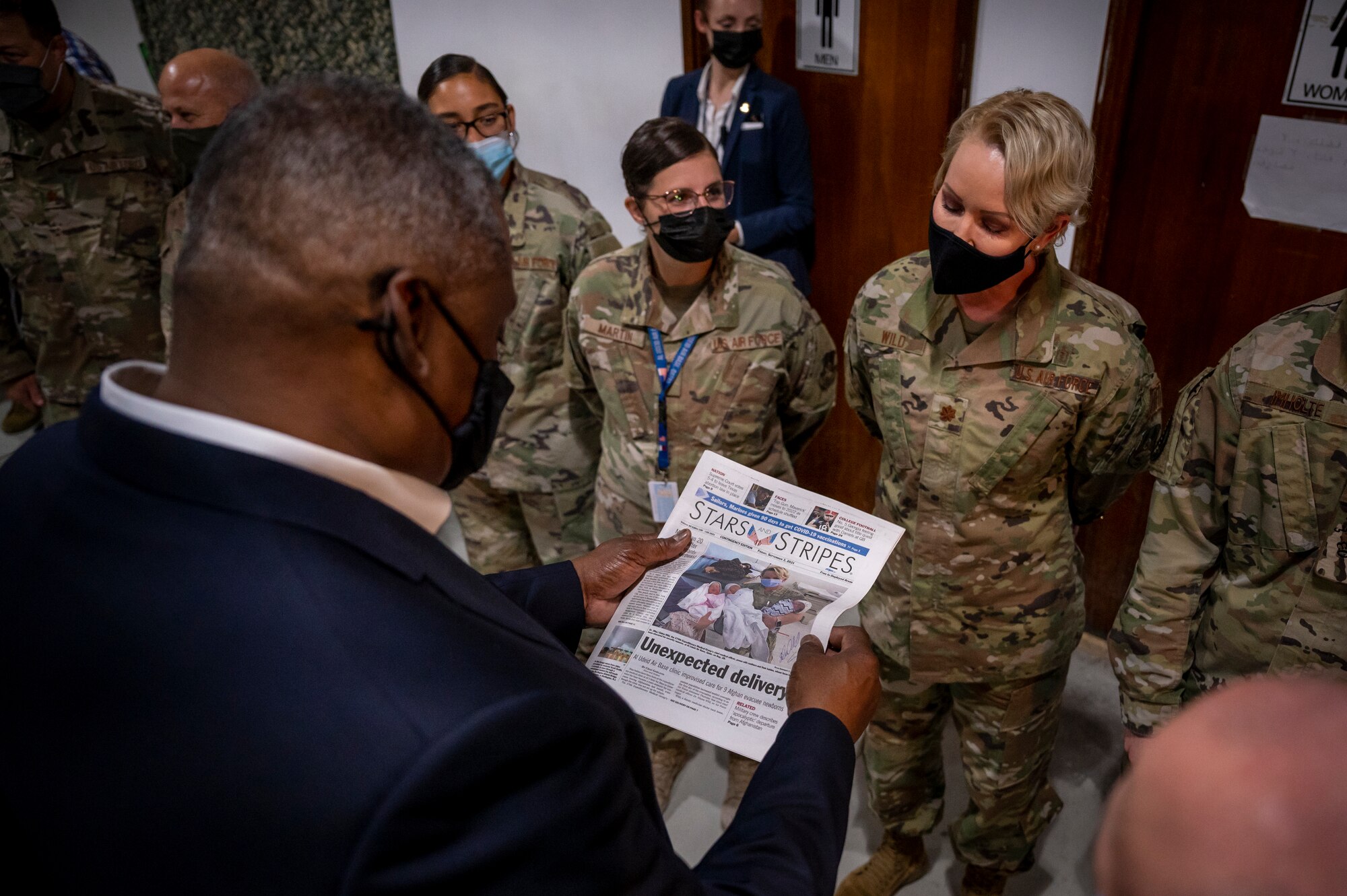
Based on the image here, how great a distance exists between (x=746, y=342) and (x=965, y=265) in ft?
1.96

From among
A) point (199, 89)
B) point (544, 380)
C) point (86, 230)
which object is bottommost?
point (544, 380)

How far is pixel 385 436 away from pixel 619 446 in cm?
143

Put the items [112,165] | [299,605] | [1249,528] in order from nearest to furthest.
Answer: [299,605]
[1249,528]
[112,165]

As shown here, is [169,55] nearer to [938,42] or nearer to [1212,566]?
[938,42]

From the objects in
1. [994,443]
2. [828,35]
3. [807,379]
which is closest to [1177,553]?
[994,443]

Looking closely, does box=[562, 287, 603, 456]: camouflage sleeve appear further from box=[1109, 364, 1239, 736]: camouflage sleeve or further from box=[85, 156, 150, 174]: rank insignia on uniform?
box=[85, 156, 150, 174]: rank insignia on uniform

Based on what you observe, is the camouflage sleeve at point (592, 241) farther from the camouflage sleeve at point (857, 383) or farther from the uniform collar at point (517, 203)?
the camouflage sleeve at point (857, 383)

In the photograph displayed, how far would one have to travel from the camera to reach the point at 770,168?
9.36ft

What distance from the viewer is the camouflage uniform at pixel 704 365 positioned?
2041 mm

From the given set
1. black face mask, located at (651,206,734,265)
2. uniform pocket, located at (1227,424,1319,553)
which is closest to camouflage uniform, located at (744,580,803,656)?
uniform pocket, located at (1227,424,1319,553)

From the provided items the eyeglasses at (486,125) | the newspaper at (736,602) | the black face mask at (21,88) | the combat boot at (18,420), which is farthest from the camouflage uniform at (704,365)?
the combat boot at (18,420)

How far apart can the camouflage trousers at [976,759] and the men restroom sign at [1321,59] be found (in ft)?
4.45

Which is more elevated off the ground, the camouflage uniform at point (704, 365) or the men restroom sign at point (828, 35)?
the men restroom sign at point (828, 35)

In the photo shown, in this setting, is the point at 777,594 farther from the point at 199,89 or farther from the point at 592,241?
the point at 199,89
